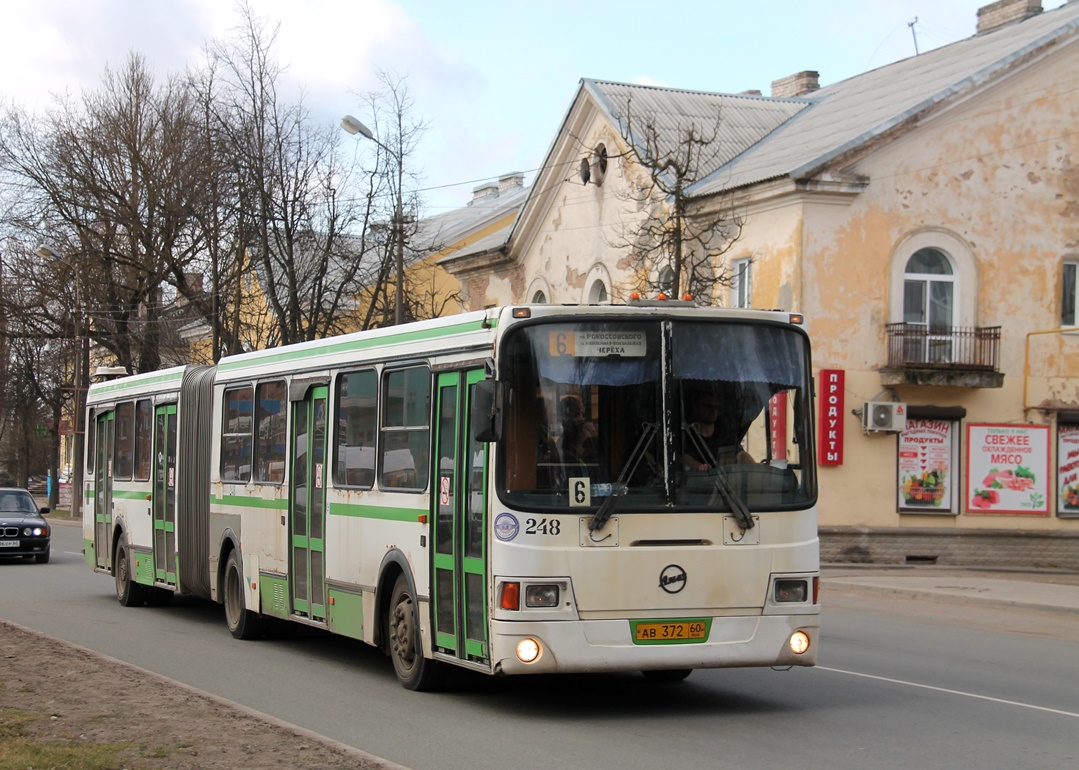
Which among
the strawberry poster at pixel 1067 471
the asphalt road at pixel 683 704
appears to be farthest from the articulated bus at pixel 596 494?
the strawberry poster at pixel 1067 471

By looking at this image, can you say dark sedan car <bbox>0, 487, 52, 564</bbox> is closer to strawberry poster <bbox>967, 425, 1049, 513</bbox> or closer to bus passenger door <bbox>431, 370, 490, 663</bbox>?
strawberry poster <bbox>967, 425, 1049, 513</bbox>

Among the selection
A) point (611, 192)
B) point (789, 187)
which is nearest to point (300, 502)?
point (789, 187)

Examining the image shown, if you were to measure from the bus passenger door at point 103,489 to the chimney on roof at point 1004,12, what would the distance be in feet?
84.6

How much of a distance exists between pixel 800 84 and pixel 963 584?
22657mm

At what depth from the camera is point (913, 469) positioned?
3011cm

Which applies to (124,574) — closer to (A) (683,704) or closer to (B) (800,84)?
(A) (683,704)

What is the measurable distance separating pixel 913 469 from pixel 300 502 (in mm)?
19582

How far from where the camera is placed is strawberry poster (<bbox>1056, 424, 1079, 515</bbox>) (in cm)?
3080

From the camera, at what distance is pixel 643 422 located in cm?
953

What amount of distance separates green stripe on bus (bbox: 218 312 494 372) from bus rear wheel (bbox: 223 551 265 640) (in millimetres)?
2017

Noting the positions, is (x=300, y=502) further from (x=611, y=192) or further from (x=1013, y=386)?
(x=611, y=192)

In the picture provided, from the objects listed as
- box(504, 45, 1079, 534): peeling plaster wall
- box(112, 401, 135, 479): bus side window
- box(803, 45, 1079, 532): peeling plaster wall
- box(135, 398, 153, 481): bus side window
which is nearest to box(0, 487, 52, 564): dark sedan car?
box(112, 401, 135, 479): bus side window

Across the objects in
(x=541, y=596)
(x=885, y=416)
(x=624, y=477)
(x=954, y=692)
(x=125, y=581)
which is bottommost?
(x=125, y=581)

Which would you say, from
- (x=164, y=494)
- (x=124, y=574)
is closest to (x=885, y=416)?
(x=124, y=574)
